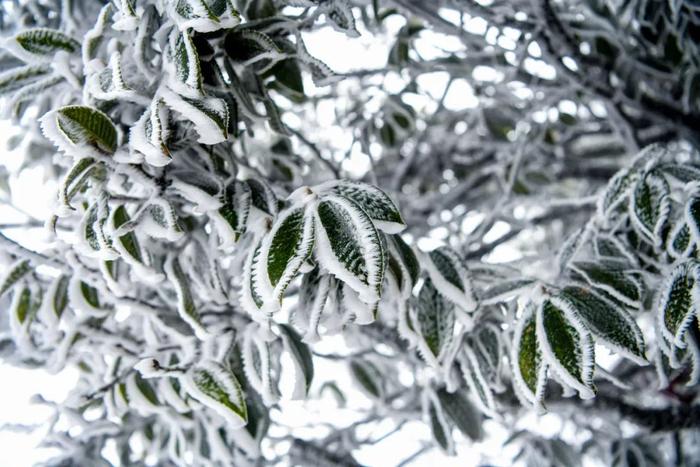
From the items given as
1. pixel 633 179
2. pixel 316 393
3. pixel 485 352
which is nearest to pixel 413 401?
pixel 316 393

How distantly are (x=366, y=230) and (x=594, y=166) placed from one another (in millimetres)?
1253

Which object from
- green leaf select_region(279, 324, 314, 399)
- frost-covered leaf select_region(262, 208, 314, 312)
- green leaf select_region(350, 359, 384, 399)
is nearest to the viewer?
frost-covered leaf select_region(262, 208, 314, 312)

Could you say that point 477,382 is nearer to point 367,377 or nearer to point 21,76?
point 367,377

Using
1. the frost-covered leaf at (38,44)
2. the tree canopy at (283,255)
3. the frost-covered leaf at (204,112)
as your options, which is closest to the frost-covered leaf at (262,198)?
the tree canopy at (283,255)

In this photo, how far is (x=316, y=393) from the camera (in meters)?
1.53

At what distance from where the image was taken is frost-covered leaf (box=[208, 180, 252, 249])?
60 centimetres

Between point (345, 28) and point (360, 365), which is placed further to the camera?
point (360, 365)

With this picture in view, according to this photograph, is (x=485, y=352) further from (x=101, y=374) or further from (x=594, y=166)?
(x=594, y=166)

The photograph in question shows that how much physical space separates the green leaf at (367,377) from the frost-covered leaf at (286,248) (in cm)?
60

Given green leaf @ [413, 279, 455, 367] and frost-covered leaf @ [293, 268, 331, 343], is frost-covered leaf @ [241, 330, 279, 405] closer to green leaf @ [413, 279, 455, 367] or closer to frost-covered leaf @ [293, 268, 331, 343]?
frost-covered leaf @ [293, 268, 331, 343]

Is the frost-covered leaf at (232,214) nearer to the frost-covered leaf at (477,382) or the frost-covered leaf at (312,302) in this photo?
the frost-covered leaf at (312,302)

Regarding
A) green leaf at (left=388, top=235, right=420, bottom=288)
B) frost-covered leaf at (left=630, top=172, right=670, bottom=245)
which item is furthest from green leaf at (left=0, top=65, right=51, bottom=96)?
frost-covered leaf at (left=630, top=172, right=670, bottom=245)

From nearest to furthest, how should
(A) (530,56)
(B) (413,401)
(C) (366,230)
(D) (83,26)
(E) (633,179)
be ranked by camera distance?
(C) (366,230) → (E) (633,179) → (D) (83,26) → (A) (530,56) → (B) (413,401)

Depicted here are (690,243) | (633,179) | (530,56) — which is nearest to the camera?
(690,243)
